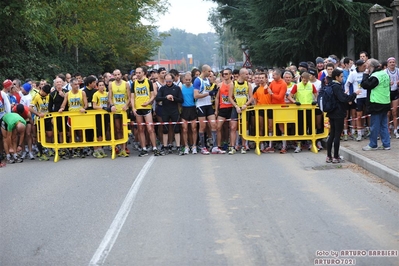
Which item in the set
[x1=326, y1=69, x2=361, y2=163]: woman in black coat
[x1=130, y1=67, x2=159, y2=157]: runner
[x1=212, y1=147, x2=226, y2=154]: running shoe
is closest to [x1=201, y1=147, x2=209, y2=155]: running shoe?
[x1=212, y1=147, x2=226, y2=154]: running shoe

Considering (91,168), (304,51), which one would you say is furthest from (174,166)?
(304,51)

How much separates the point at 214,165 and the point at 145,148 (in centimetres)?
309

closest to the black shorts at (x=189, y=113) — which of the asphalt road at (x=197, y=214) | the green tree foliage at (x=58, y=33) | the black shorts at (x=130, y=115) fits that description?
the black shorts at (x=130, y=115)

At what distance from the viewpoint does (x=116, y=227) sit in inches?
359

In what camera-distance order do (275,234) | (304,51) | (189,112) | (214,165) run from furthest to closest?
(304,51), (189,112), (214,165), (275,234)

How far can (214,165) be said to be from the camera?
49.6ft

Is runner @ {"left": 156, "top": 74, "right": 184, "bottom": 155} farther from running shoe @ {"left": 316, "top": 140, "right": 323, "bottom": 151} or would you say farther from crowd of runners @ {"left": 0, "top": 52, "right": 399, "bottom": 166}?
running shoe @ {"left": 316, "top": 140, "right": 323, "bottom": 151}

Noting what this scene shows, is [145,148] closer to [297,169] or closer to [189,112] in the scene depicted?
[189,112]

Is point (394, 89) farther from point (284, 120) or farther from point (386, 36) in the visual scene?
point (386, 36)

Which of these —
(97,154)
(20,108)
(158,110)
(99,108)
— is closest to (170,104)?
(158,110)

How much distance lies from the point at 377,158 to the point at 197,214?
18.2ft

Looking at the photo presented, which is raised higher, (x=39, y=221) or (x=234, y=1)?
(x=234, y=1)

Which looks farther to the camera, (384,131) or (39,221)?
(384,131)

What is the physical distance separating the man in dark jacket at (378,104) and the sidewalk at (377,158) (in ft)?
0.95
